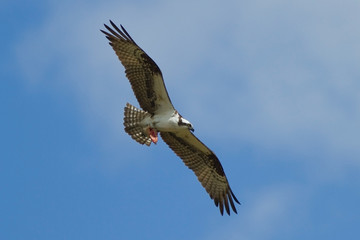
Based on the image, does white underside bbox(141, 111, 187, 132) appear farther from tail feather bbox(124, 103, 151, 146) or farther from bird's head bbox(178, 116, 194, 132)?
tail feather bbox(124, 103, 151, 146)

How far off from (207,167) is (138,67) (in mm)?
3208

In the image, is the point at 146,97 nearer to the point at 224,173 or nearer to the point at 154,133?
the point at 154,133

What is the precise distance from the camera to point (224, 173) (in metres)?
19.8

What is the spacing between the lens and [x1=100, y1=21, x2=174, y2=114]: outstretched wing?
18.0m

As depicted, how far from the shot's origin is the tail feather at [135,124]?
18828mm

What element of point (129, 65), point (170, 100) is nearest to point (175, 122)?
point (170, 100)

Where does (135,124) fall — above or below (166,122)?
below

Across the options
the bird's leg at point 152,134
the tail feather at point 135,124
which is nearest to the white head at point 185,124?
the bird's leg at point 152,134

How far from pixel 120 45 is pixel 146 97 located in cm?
127

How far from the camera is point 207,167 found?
1981 cm

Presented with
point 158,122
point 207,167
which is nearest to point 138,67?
point 158,122

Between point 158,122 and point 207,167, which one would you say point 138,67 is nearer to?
point 158,122

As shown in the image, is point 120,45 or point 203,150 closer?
point 120,45

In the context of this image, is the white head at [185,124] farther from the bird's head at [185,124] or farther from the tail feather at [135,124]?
the tail feather at [135,124]
